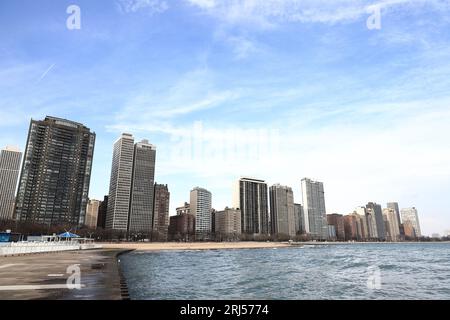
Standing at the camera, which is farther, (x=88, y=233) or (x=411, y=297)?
(x=88, y=233)

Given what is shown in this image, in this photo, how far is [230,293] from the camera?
89.3ft

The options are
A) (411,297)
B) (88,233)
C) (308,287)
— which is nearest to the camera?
(411,297)

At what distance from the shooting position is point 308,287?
3028cm
